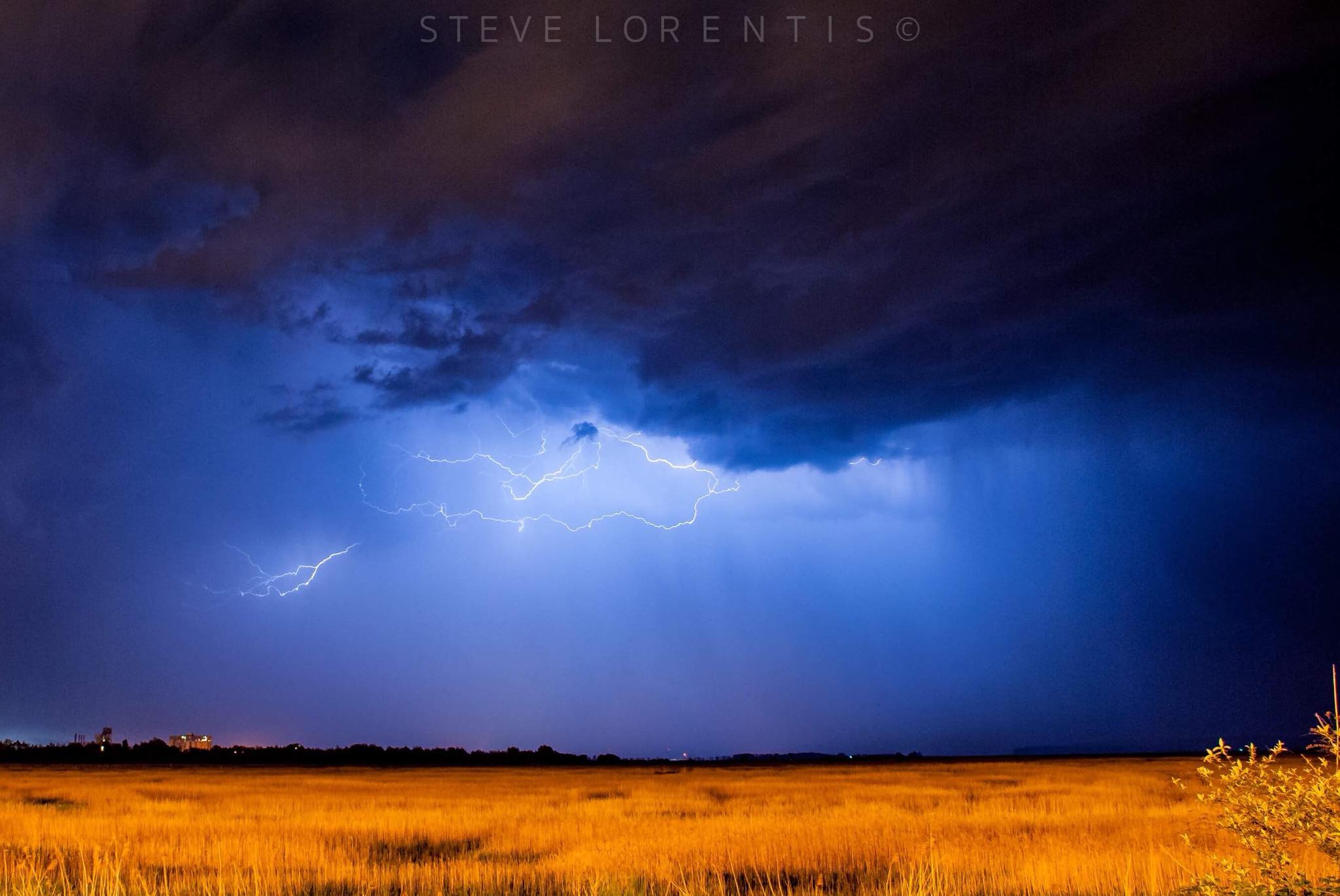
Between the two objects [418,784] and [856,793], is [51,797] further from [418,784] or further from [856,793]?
[856,793]

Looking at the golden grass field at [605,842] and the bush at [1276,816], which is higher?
the bush at [1276,816]

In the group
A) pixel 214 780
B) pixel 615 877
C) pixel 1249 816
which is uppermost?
pixel 1249 816

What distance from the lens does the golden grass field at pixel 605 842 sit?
11.1m

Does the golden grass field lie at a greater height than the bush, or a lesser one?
lesser

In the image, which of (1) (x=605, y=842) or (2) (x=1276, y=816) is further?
(1) (x=605, y=842)

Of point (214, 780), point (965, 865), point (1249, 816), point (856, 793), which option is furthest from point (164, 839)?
point (214, 780)

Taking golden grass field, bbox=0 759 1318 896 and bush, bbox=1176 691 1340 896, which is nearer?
bush, bbox=1176 691 1340 896

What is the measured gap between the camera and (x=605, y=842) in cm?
1570

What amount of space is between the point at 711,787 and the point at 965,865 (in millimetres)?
23242

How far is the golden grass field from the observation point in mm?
11133

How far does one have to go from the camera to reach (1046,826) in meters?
18.2

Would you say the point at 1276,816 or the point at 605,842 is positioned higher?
the point at 1276,816

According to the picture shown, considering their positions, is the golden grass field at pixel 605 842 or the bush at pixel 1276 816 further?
the golden grass field at pixel 605 842

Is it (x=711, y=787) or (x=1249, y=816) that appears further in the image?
(x=711, y=787)
